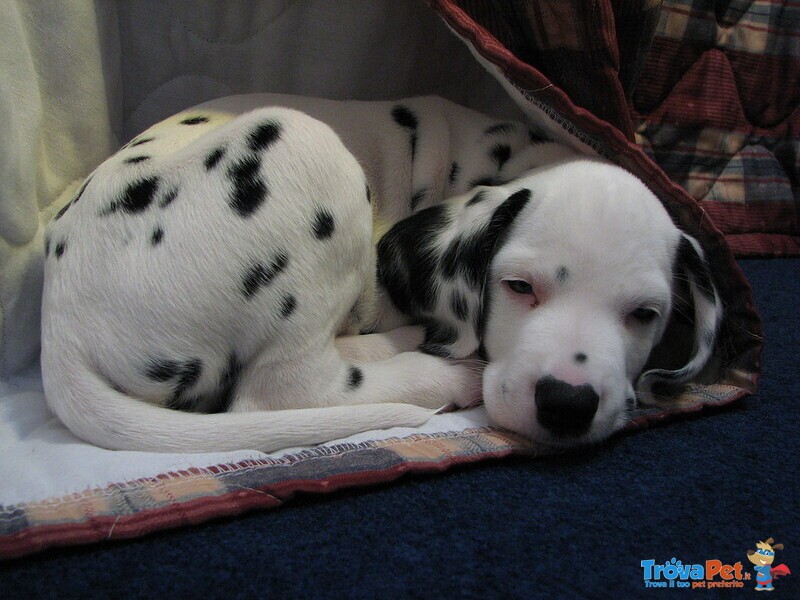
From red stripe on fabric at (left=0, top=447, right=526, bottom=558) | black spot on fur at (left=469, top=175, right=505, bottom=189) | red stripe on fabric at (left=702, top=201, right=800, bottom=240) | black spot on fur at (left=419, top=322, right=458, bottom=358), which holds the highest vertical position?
black spot on fur at (left=469, top=175, right=505, bottom=189)

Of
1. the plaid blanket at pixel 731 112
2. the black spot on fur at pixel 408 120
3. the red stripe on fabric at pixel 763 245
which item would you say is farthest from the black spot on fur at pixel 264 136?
the red stripe on fabric at pixel 763 245

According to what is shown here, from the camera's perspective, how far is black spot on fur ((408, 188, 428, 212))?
199 centimetres

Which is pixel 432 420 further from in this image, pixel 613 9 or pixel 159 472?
pixel 613 9

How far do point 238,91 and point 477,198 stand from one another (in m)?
0.91

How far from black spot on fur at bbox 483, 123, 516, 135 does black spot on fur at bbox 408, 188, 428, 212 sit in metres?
0.28

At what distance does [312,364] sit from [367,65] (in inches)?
→ 48.2

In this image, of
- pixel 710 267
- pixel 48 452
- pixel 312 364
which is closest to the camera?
pixel 48 452

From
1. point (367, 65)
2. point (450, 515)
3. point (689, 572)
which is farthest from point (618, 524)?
point (367, 65)

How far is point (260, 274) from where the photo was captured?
1.34 meters

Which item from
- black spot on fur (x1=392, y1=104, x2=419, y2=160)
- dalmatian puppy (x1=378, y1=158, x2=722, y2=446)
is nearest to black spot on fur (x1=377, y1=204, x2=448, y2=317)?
dalmatian puppy (x1=378, y1=158, x2=722, y2=446)

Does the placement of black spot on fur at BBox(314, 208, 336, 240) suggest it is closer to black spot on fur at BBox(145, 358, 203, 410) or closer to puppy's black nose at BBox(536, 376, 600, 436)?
black spot on fur at BBox(145, 358, 203, 410)

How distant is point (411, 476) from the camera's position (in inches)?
48.5

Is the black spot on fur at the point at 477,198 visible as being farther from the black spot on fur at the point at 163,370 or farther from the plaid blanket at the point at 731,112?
the plaid blanket at the point at 731,112

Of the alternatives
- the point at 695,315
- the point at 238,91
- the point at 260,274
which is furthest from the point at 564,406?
the point at 238,91
